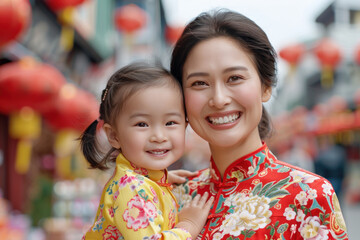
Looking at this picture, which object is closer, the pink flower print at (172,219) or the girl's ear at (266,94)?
the pink flower print at (172,219)

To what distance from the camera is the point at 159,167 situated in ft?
6.26

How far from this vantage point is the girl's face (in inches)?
73.9

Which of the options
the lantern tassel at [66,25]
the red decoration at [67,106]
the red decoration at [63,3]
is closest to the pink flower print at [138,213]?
the red decoration at [67,106]

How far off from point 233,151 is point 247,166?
0.10 metres

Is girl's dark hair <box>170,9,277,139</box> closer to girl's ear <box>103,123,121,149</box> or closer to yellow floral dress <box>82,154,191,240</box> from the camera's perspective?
girl's ear <box>103,123,121,149</box>

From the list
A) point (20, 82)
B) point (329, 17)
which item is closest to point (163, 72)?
point (20, 82)

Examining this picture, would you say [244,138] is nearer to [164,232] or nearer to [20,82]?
[164,232]

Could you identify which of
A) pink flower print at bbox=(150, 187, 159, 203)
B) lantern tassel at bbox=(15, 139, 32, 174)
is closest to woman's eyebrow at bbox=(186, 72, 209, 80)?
pink flower print at bbox=(150, 187, 159, 203)

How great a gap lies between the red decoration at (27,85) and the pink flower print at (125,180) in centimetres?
404

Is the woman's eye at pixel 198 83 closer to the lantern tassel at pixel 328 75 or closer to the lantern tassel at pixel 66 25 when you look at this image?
the lantern tassel at pixel 66 25

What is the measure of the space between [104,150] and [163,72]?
1.79ft

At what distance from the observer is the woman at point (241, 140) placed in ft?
5.57

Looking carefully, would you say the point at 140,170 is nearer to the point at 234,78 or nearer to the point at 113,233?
the point at 113,233

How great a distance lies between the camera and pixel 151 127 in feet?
6.22
